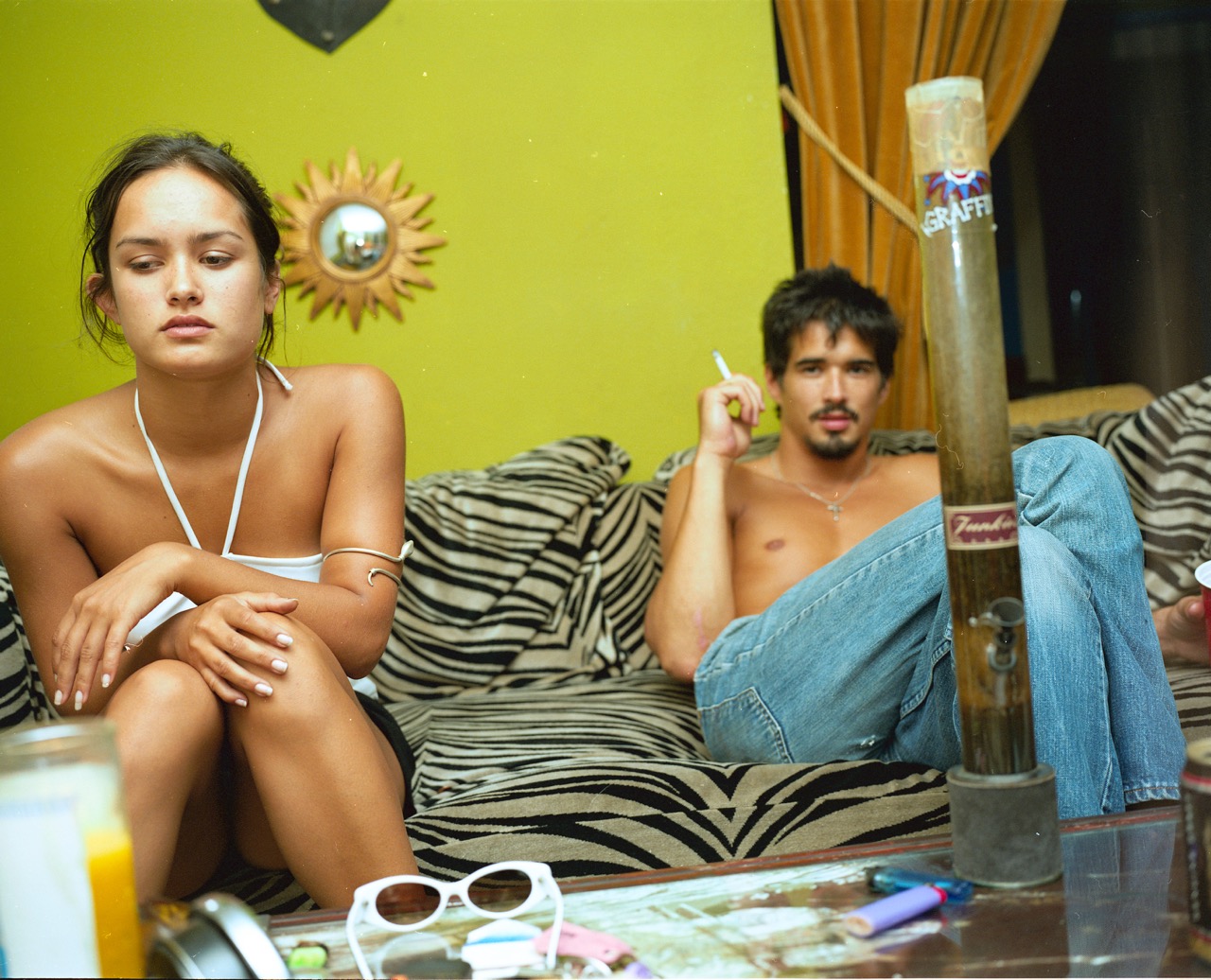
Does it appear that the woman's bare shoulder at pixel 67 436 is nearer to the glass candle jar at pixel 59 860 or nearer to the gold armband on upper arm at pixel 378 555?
the gold armband on upper arm at pixel 378 555

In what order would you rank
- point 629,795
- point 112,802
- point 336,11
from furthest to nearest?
point 336,11 → point 629,795 → point 112,802

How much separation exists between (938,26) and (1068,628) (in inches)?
77.1

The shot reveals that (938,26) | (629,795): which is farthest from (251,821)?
(938,26)

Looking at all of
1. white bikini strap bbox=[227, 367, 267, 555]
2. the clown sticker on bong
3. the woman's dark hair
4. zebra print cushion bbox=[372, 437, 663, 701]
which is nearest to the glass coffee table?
the clown sticker on bong

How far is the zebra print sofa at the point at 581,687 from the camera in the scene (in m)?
1.08

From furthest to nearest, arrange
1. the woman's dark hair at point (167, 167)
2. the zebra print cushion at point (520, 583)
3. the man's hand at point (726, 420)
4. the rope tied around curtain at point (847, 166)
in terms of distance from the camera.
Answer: the rope tied around curtain at point (847, 166)
the zebra print cushion at point (520, 583)
the man's hand at point (726, 420)
the woman's dark hair at point (167, 167)

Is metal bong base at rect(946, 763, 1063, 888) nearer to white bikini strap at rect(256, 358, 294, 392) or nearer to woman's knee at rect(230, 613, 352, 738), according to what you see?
woman's knee at rect(230, 613, 352, 738)

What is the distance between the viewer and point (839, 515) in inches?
69.6

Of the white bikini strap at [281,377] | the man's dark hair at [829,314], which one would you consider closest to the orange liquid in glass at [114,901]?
the white bikini strap at [281,377]

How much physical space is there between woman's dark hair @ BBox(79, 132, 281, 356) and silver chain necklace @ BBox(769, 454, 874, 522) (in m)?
0.97

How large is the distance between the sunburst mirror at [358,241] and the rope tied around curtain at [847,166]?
0.86 metres

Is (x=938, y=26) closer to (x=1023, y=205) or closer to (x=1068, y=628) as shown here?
(x=1023, y=205)

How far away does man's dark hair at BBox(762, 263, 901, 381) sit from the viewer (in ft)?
5.78

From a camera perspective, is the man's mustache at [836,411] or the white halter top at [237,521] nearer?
the white halter top at [237,521]
